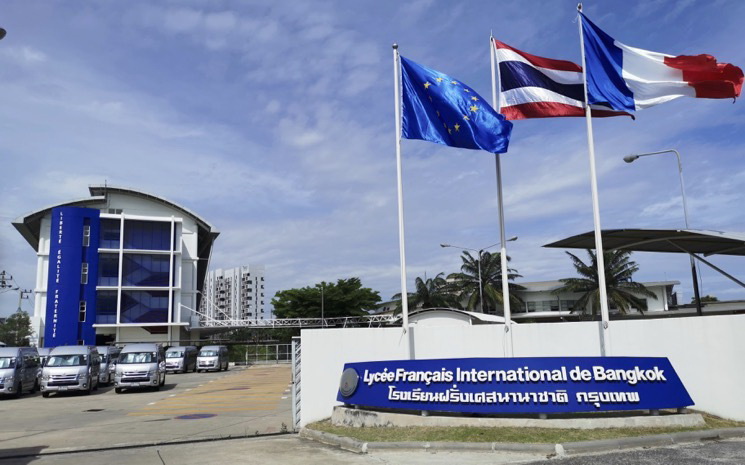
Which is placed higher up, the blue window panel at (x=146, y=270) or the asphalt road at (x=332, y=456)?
the blue window panel at (x=146, y=270)

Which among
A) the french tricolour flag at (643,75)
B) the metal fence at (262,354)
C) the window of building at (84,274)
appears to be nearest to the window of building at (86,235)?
the window of building at (84,274)

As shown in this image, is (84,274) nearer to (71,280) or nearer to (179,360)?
(71,280)

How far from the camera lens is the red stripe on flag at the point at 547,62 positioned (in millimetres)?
13875

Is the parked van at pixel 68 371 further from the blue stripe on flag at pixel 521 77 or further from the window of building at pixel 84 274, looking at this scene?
the window of building at pixel 84 274

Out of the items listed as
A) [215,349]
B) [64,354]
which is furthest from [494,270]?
[64,354]

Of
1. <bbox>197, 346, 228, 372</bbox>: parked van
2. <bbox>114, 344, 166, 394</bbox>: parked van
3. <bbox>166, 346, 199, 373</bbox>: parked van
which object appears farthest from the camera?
<bbox>197, 346, 228, 372</bbox>: parked van

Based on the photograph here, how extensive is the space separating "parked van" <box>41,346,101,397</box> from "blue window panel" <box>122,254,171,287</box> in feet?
113

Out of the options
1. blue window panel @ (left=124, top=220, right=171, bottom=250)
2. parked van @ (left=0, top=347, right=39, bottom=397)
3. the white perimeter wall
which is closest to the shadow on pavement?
the white perimeter wall

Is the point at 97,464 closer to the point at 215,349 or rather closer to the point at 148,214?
the point at 215,349

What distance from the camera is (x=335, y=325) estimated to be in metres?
68.9

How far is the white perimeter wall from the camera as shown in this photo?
12.4 m

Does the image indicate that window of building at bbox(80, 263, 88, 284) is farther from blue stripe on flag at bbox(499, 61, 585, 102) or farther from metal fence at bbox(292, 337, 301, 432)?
blue stripe on flag at bbox(499, 61, 585, 102)

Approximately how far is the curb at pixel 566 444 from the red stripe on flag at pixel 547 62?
812 centimetres

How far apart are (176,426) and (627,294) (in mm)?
54610
